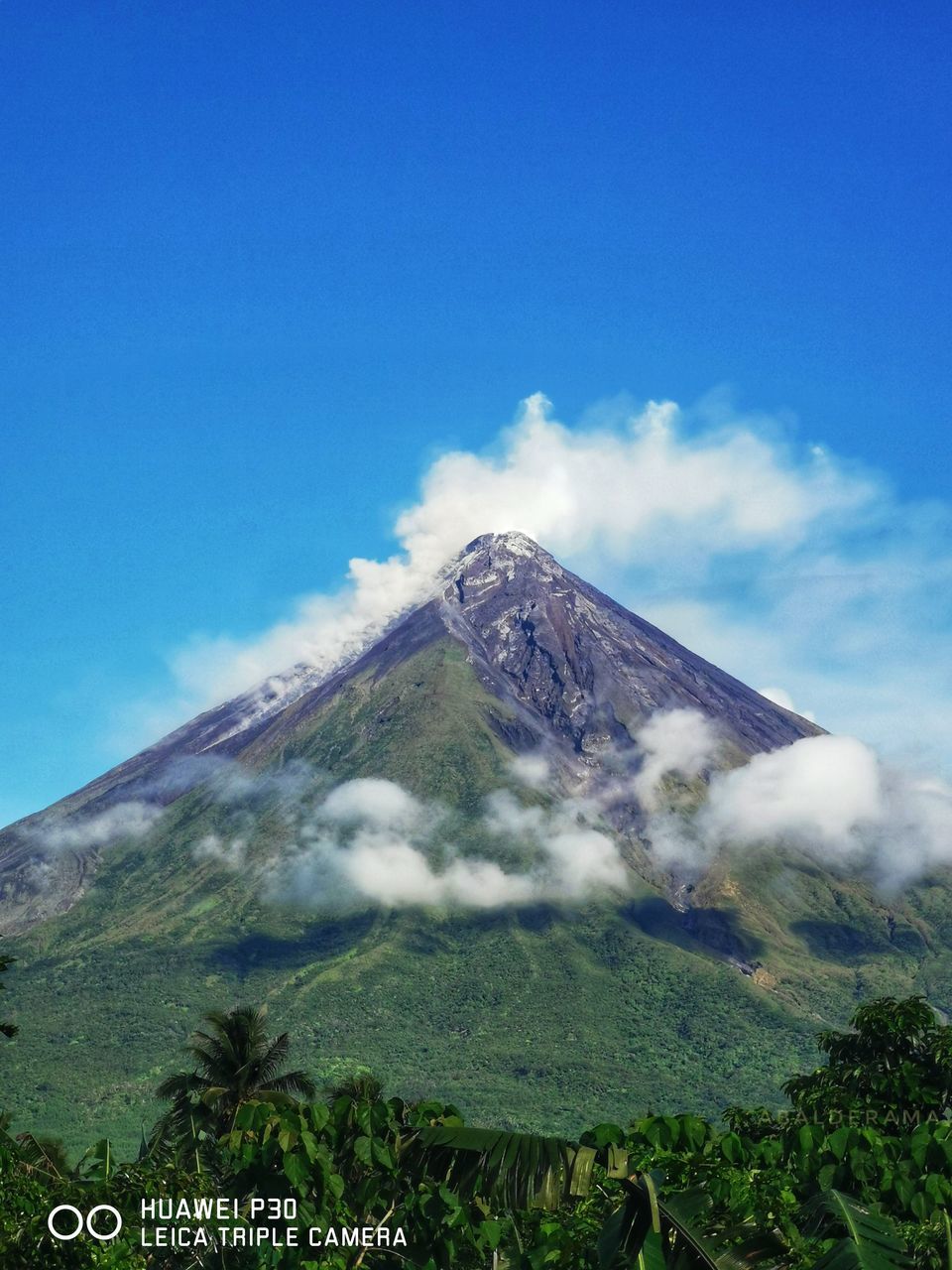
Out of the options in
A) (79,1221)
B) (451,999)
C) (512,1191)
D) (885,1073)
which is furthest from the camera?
(451,999)

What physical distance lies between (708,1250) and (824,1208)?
164 cm

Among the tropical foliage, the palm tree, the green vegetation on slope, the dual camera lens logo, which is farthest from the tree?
the green vegetation on slope

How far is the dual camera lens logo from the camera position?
14.0m

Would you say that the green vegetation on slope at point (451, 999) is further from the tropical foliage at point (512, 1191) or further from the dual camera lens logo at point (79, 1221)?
the tropical foliage at point (512, 1191)

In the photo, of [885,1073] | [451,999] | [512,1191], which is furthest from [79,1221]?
[451,999]

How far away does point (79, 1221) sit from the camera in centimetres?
1402

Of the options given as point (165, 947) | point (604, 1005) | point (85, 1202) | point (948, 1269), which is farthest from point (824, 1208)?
point (165, 947)

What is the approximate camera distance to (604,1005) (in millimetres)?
164250

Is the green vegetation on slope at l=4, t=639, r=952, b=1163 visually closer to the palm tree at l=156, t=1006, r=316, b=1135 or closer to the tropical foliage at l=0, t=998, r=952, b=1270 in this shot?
the palm tree at l=156, t=1006, r=316, b=1135

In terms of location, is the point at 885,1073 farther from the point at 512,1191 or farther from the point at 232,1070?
the point at 232,1070

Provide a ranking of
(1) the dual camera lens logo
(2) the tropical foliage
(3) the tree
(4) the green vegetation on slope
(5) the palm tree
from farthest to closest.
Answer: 1. (4) the green vegetation on slope
2. (5) the palm tree
3. (3) the tree
4. (1) the dual camera lens logo
5. (2) the tropical foliage

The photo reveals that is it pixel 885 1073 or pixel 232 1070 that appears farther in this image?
pixel 232 1070

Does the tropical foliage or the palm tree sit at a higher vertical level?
the palm tree

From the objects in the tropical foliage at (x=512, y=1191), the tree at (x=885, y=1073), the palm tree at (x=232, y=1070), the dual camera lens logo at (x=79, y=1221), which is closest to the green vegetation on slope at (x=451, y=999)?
the palm tree at (x=232, y=1070)
